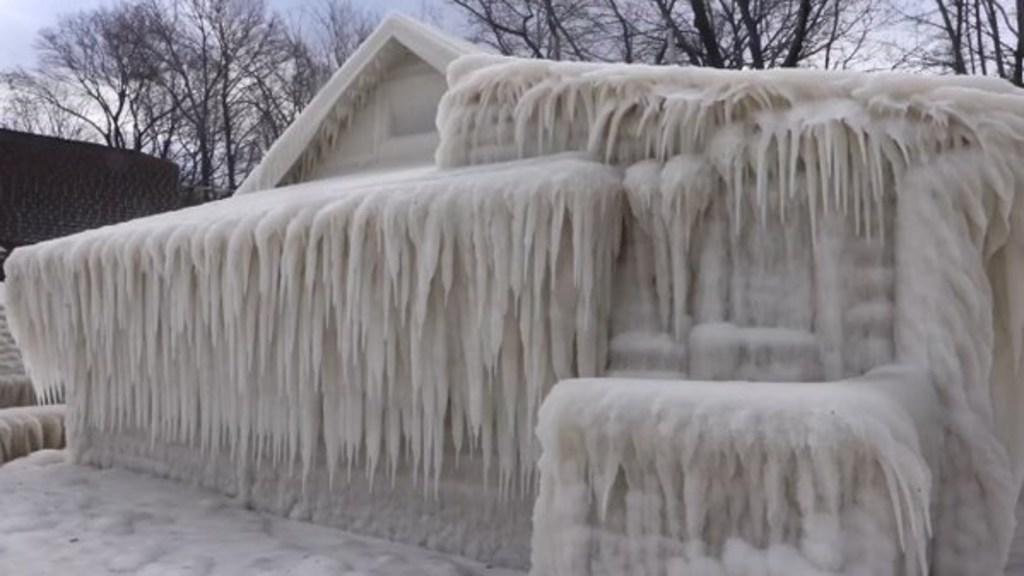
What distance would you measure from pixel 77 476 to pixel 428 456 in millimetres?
3532

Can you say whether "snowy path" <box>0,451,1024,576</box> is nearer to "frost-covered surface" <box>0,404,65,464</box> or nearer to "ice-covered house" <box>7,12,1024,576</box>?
"ice-covered house" <box>7,12,1024,576</box>

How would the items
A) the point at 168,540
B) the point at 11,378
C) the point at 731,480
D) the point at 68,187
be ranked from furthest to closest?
1. the point at 68,187
2. the point at 11,378
3. the point at 168,540
4. the point at 731,480

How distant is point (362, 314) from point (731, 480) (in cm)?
254

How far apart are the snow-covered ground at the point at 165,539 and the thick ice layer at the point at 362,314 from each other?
410 millimetres

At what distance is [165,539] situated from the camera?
5.18 metres

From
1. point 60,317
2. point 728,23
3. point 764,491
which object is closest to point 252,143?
point 728,23

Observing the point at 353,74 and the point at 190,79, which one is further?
the point at 190,79

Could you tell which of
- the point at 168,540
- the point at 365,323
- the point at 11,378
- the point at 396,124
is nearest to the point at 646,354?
the point at 365,323

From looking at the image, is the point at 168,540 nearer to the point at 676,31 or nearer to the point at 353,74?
the point at 353,74

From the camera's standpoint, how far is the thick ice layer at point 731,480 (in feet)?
9.18

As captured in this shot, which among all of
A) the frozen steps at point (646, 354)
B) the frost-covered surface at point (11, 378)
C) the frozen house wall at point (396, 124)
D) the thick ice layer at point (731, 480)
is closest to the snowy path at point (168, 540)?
the frozen steps at point (646, 354)

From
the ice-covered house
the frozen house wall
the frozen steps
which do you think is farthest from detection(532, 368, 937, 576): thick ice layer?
the frozen house wall

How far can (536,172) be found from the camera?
14.4 ft

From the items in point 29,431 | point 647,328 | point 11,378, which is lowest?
point 29,431
